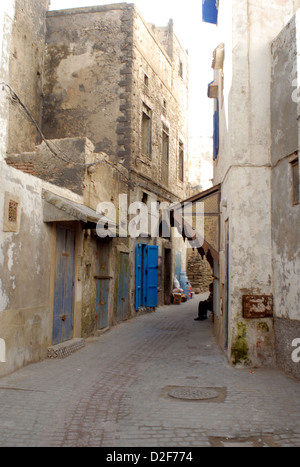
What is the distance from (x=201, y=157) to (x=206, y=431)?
1314 inches

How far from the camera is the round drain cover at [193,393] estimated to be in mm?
5531

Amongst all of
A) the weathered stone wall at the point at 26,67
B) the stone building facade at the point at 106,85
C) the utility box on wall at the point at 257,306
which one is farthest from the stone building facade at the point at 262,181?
the weathered stone wall at the point at 26,67

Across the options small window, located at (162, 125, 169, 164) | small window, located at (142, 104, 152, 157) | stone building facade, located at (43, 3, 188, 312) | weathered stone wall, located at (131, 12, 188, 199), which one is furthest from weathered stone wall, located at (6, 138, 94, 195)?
small window, located at (162, 125, 169, 164)

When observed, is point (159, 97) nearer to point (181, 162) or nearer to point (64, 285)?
point (181, 162)

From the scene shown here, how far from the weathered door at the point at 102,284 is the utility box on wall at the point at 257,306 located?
4.55 meters

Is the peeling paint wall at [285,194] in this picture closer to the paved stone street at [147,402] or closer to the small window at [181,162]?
the paved stone street at [147,402]

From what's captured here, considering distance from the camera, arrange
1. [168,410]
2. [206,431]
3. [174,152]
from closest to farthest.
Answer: [206,431] < [168,410] < [174,152]

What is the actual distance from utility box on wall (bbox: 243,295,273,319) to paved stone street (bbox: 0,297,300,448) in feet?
2.95

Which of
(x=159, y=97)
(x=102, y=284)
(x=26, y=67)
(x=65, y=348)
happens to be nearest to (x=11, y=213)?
(x=65, y=348)

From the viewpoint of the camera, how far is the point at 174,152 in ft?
65.6

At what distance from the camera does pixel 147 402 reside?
533cm
